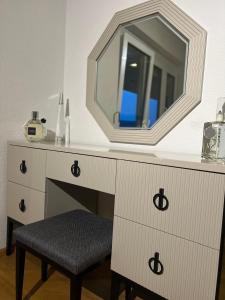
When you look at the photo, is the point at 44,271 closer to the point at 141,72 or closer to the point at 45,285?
the point at 45,285

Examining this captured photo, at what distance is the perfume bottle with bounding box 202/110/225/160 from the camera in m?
0.89

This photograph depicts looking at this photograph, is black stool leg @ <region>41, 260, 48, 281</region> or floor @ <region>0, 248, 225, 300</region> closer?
floor @ <region>0, 248, 225, 300</region>

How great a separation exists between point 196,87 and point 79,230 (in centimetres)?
80

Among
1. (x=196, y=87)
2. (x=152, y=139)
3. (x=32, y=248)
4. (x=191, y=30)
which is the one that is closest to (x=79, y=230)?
(x=32, y=248)

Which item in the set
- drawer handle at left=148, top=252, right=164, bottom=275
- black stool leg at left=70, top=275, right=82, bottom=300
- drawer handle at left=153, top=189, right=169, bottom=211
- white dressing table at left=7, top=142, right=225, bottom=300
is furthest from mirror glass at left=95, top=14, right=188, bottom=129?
black stool leg at left=70, top=275, right=82, bottom=300

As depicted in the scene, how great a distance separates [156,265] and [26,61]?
1.35 meters

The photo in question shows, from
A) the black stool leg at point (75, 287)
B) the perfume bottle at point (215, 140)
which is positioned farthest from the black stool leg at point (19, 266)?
the perfume bottle at point (215, 140)

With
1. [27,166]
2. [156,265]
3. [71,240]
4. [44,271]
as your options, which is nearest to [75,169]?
[71,240]

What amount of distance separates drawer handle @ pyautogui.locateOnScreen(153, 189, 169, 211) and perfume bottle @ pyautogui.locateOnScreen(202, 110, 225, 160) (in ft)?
0.76

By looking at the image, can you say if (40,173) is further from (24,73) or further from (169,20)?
(169,20)

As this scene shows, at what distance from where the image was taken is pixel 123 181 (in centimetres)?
93

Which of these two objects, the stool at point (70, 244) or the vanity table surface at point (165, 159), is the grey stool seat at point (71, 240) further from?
the vanity table surface at point (165, 159)

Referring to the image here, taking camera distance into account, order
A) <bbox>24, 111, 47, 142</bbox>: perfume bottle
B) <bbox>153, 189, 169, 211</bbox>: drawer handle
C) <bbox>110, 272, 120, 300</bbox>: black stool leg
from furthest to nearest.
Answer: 1. <bbox>24, 111, 47, 142</bbox>: perfume bottle
2. <bbox>110, 272, 120, 300</bbox>: black stool leg
3. <bbox>153, 189, 169, 211</bbox>: drawer handle

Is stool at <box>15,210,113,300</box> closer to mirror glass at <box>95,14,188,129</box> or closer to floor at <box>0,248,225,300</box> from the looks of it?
floor at <box>0,248,225,300</box>
